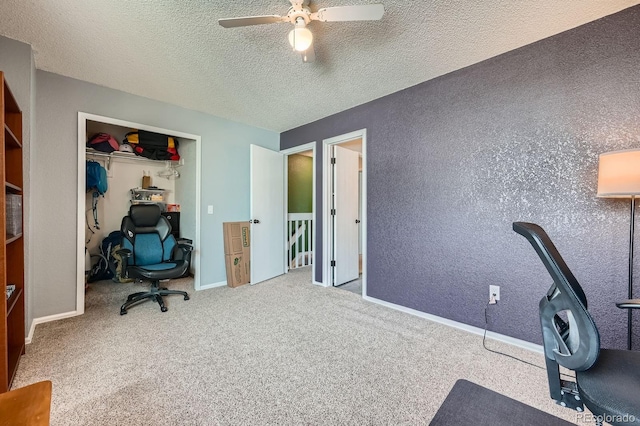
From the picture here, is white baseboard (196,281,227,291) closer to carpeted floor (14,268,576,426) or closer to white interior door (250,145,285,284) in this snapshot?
white interior door (250,145,285,284)

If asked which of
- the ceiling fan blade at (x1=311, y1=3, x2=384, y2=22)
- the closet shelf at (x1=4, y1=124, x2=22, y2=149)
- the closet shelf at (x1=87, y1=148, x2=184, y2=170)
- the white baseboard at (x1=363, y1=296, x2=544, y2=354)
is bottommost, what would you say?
the white baseboard at (x1=363, y1=296, x2=544, y2=354)

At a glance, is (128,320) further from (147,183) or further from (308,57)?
(308,57)

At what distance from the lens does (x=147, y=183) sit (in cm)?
411

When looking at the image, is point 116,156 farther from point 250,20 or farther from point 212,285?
point 250,20

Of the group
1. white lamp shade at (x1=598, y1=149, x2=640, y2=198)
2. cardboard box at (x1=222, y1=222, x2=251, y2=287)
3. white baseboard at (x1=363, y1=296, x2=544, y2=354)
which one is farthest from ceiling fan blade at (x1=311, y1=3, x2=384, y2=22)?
cardboard box at (x1=222, y1=222, x2=251, y2=287)

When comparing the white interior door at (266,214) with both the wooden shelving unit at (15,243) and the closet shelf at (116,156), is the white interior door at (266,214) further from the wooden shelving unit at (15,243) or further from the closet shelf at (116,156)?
the wooden shelving unit at (15,243)

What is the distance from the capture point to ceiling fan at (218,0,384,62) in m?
1.45

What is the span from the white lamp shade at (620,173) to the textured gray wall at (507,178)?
0.39 m

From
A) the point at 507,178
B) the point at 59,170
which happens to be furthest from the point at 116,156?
the point at 507,178

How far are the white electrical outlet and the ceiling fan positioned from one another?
7.10 feet

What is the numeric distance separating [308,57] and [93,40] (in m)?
1.68

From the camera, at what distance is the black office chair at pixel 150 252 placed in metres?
2.63

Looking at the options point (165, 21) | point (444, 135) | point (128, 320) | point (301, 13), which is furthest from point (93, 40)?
point (444, 135)

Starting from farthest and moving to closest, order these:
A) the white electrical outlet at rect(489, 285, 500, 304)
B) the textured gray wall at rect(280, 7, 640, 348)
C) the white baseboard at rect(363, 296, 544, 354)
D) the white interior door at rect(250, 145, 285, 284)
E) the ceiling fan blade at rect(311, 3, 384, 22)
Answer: the white interior door at rect(250, 145, 285, 284)
the white electrical outlet at rect(489, 285, 500, 304)
the white baseboard at rect(363, 296, 544, 354)
the textured gray wall at rect(280, 7, 640, 348)
the ceiling fan blade at rect(311, 3, 384, 22)
